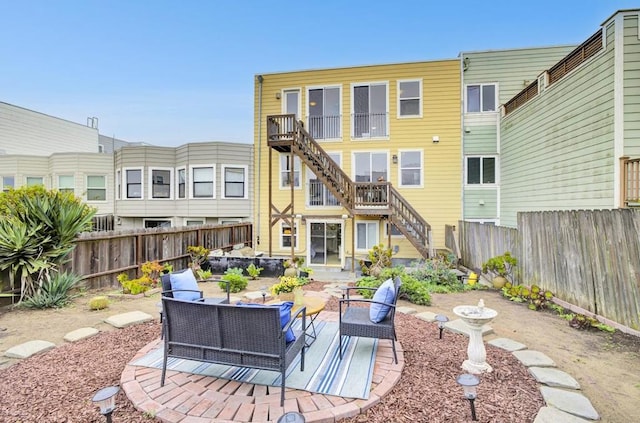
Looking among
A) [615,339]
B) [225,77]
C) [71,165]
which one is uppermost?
[225,77]

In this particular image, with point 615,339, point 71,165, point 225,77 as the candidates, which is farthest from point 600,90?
point 71,165

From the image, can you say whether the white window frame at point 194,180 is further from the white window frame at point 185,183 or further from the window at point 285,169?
the window at point 285,169

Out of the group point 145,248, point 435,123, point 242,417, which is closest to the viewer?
point 242,417

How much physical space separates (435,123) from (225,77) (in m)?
14.5

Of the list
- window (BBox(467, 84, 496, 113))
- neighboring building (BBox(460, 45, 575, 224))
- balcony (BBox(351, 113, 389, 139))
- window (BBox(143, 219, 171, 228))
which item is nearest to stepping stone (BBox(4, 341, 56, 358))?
balcony (BBox(351, 113, 389, 139))

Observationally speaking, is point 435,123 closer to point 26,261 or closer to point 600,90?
point 600,90

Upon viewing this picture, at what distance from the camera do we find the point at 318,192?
13414mm

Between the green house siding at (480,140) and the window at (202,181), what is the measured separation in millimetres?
11588

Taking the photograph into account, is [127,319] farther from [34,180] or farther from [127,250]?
[34,180]

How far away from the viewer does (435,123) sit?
510 inches

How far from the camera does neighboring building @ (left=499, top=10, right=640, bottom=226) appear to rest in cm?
668

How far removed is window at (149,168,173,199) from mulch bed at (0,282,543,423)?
41.5 ft

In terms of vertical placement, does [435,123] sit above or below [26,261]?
above

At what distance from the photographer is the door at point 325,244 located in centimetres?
1334
